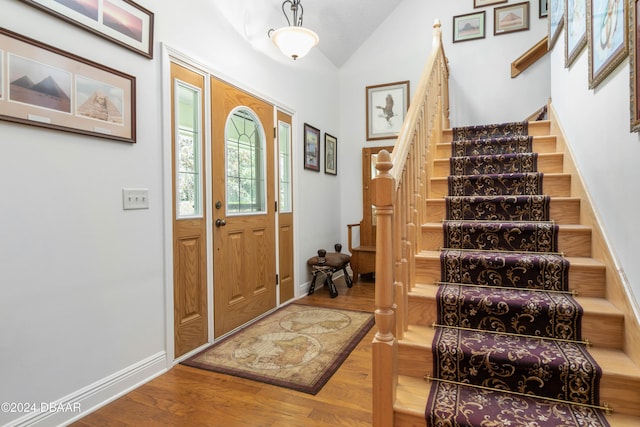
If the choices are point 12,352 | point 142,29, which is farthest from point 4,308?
point 142,29

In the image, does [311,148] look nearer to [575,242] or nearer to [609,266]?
[575,242]

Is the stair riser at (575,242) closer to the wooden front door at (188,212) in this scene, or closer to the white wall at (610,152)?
the white wall at (610,152)

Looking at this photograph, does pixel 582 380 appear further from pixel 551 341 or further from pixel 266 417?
pixel 266 417

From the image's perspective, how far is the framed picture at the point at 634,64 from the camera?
4.09 ft

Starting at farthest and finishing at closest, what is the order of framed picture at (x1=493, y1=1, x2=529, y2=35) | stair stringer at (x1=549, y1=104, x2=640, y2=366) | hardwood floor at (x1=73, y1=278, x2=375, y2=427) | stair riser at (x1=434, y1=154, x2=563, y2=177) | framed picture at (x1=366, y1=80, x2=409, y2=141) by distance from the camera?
framed picture at (x1=366, y1=80, x2=409, y2=141) < framed picture at (x1=493, y1=1, x2=529, y2=35) < stair riser at (x1=434, y1=154, x2=563, y2=177) < hardwood floor at (x1=73, y1=278, x2=375, y2=427) < stair stringer at (x1=549, y1=104, x2=640, y2=366)

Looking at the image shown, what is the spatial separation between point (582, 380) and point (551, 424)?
0.23m

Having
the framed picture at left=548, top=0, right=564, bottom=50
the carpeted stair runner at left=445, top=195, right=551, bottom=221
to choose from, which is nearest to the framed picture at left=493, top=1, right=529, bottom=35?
the framed picture at left=548, top=0, right=564, bottom=50

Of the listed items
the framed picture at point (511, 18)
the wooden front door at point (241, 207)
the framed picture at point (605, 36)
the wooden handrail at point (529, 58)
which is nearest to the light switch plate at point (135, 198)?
the wooden front door at point (241, 207)

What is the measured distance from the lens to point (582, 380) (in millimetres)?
1296

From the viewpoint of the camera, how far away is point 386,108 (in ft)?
15.4

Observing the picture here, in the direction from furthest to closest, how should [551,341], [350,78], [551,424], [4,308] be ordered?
[350,78], [551,341], [4,308], [551,424]

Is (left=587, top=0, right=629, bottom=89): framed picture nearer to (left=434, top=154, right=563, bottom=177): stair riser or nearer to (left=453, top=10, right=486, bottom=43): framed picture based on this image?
(left=434, top=154, right=563, bottom=177): stair riser

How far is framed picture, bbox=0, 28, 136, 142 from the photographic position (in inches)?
55.9

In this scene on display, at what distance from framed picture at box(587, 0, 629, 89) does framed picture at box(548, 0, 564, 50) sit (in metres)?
0.81
